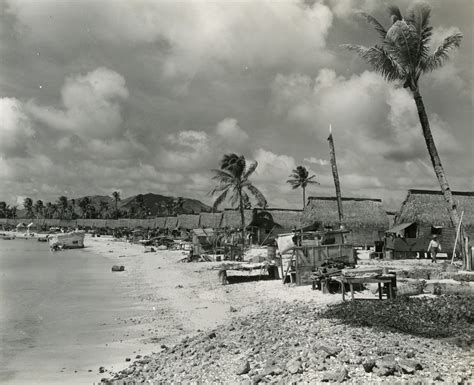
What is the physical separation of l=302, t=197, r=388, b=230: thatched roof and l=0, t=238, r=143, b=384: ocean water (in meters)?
17.7

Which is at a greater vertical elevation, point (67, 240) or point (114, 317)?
point (67, 240)

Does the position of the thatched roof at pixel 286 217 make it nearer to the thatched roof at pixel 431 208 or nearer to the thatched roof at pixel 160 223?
the thatched roof at pixel 431 208

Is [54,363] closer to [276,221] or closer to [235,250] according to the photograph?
[235,250]

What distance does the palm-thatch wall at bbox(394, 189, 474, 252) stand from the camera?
29.6 m

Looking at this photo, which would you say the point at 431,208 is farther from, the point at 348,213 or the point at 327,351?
the point at 327,351

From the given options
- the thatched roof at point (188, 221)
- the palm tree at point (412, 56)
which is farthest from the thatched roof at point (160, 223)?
the palm tree at point (412, 56)

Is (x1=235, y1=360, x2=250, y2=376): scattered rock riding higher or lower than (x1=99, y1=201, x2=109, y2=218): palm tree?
lower

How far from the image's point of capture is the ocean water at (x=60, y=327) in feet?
31.1

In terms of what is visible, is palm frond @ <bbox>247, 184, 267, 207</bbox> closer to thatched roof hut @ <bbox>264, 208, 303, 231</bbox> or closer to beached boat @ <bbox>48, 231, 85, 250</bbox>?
thatched roof hut @ <bbox>264, 208, 303, 231</bbox>

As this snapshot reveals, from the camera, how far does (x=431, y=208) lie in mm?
30438

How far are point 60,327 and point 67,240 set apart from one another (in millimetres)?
47161

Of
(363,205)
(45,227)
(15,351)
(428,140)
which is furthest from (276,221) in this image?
(45,227)

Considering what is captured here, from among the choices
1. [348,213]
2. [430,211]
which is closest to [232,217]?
[348,213]

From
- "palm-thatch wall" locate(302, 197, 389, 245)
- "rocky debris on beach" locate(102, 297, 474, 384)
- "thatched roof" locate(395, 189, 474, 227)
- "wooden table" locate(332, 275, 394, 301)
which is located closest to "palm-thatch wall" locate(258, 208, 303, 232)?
"palm-thatch wall" locate(302, 197, 389, 245)
